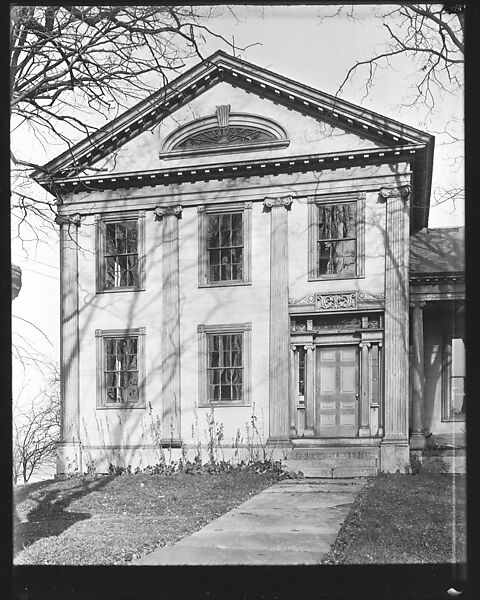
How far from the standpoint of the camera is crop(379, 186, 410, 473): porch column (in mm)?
3736

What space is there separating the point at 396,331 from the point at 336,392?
46 centimetres

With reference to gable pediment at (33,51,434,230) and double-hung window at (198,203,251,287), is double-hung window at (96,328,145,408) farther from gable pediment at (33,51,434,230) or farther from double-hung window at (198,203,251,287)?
gable pediment at (33,51,434,230)

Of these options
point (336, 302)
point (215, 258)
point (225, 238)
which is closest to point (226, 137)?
point (225, 238)

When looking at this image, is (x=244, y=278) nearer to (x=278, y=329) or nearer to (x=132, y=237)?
(x=278, y=329)

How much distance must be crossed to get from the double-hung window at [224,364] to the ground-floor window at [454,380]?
106 centimetres

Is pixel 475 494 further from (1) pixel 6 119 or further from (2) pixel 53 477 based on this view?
(1) pixel 6 119

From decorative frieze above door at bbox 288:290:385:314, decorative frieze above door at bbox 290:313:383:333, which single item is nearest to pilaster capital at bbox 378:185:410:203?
decorative frieze above door at bbox 288:290:385:314

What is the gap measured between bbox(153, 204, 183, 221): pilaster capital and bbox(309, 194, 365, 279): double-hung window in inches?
30.3

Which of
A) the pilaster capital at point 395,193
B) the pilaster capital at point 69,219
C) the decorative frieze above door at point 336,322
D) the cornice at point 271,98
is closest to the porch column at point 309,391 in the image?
the decorative frieze above door at point 336,322

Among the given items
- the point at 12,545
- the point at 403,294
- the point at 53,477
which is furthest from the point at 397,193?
the point at 12,545

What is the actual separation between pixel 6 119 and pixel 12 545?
6.96ft

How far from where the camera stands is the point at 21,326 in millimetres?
3781

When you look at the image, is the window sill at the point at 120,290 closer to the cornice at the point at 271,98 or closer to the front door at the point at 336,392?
the cornice at the point at 271,98

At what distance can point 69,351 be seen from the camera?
3.96m
